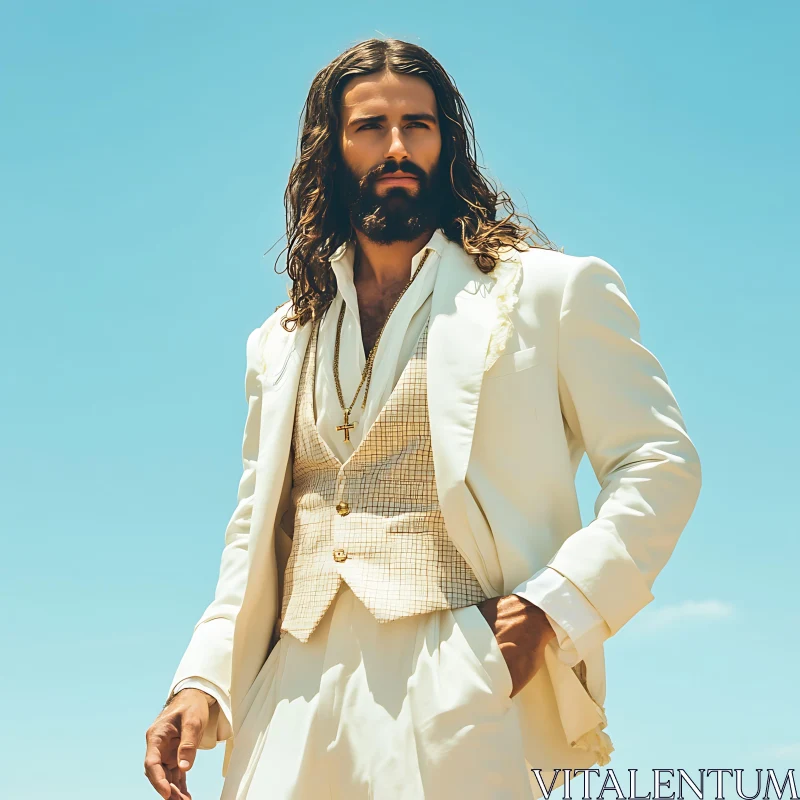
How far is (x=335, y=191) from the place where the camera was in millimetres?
4871

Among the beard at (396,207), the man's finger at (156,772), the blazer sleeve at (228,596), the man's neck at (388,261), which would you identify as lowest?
the man's finger at (156,772)

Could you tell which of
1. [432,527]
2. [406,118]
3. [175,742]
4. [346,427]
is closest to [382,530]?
[432,527]

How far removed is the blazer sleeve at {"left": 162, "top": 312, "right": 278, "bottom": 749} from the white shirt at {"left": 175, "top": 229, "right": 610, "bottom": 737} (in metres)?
0.03

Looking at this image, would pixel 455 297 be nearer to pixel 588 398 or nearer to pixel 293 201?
pixel 588 398

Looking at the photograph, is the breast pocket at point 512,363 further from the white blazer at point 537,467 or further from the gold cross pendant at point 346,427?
the gold cross pendant at point 346,427

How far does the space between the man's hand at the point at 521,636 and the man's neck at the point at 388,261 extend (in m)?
1.35

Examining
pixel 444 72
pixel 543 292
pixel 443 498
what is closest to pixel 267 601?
pixel 443 498

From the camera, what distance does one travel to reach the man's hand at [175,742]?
3.77 metres

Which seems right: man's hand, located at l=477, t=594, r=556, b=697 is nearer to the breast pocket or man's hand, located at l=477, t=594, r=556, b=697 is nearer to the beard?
the breast pocket

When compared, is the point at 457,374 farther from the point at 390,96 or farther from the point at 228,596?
the point at 390,96

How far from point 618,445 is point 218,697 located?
142cm

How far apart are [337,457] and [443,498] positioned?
45 centimetres

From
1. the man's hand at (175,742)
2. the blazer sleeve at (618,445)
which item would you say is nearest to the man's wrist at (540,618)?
the blazer sleeve at (618,445)

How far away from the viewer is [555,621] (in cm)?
355
